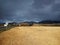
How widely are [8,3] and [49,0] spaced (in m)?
0.35

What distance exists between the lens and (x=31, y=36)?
1002 mm

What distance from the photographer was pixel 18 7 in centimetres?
112

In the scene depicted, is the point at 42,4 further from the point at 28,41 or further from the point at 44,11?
the point at 28,41

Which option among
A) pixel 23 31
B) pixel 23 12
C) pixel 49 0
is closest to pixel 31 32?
pixel 23 31

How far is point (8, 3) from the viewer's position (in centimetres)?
113

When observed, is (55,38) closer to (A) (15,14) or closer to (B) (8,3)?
(A) (15,14)

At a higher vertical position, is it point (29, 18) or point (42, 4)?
point (42, 4)

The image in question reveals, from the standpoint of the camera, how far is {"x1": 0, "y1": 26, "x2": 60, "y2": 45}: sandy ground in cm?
96

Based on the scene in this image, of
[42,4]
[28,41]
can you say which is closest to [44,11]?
[42,4]

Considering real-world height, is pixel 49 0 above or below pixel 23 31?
above

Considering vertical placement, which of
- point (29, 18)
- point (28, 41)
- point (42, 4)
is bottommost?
point (28, 41)

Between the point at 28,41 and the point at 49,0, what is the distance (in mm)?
384

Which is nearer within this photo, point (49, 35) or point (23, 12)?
point (49, 35)

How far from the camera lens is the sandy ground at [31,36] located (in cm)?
96
